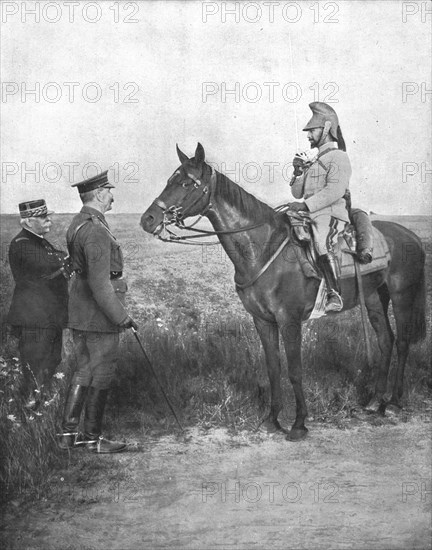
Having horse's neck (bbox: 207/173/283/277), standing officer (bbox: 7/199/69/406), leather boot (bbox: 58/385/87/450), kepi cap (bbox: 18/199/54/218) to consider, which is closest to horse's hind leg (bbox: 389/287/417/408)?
horse's neck (bbox: 207/173/283/277)

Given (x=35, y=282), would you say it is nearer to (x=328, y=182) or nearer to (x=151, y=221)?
(x=151, y=221)

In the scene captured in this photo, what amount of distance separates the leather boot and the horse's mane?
76.3 inches

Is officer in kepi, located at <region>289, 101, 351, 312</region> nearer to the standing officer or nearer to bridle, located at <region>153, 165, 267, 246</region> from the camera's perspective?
bridle, located at <region>153, 165, 267, 246</region>

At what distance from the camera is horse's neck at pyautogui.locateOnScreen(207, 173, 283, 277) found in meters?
5.30

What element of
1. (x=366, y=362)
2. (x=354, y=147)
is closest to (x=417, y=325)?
(x=366, y=362)

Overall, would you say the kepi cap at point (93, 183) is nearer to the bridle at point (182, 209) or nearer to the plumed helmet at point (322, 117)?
the bridle at point (182, 209)

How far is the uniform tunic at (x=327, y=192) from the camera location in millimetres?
5441

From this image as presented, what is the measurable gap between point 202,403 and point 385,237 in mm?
2377

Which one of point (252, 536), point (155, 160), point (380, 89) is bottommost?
point (252, 536)

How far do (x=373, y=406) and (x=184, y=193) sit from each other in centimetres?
272

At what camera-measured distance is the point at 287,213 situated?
5480mm

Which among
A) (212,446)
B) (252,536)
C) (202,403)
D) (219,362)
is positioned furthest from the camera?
(219,362)

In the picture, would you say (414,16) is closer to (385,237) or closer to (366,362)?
(385,237)

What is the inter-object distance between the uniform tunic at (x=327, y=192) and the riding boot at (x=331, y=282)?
74 mm
